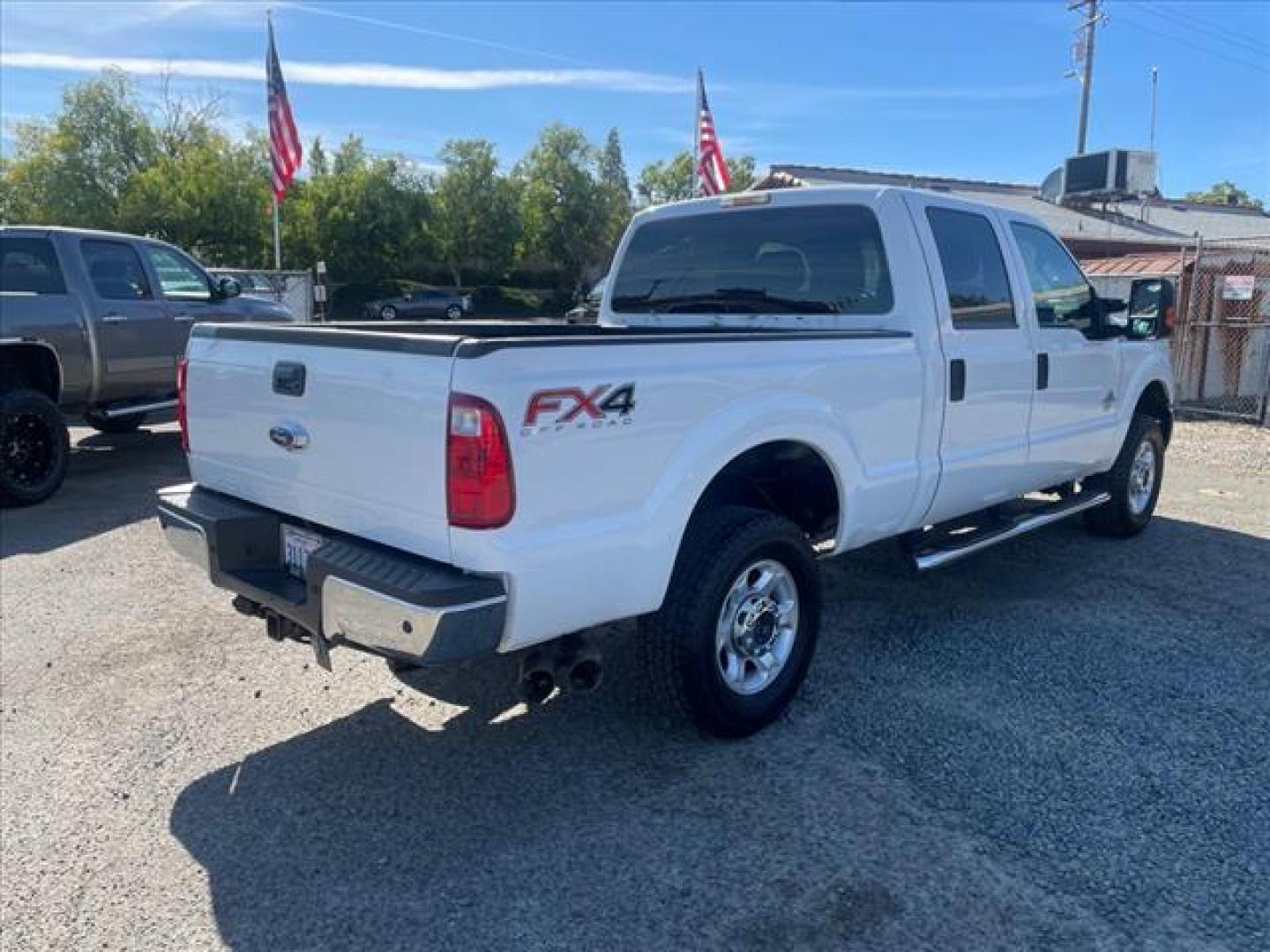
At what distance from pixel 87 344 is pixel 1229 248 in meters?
14.9

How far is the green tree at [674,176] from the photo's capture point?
69500 millimetres

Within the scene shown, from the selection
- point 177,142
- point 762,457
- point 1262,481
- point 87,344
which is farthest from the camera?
point 177,142

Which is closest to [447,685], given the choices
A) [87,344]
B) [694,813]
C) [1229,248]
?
[694,813]

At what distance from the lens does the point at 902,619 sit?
4.95 m

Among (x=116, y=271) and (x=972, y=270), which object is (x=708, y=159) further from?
(x=972, y=270)

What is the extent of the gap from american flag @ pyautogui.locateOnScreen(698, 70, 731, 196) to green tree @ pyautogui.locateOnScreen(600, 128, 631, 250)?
1358 inches

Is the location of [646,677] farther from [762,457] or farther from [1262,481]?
[1262,481]

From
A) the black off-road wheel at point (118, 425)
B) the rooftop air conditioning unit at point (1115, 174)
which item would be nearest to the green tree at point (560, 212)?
the rooftop air conditioning unit at point (1115, 174)

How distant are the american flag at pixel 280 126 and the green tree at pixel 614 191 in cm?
3392

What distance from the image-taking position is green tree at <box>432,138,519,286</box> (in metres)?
52.9

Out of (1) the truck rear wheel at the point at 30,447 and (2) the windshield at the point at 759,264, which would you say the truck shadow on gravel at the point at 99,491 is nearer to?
(1) the truck rear wheel at the point at 30,447

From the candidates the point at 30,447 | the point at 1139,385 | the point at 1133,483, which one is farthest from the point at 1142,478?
the point at 30,447

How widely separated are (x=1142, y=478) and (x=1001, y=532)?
2.37m

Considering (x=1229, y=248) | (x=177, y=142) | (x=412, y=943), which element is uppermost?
(x=177, y=142)
